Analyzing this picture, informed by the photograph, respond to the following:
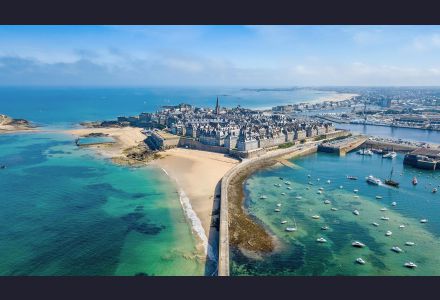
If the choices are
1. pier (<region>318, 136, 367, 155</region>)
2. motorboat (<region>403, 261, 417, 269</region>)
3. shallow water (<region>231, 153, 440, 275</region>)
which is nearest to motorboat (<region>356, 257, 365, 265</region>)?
shallow water (<region>231, 153, 440, 275</region>)

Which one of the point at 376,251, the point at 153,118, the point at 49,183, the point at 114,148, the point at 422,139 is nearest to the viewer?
the point at 376,251

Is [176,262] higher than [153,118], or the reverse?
[153,118]

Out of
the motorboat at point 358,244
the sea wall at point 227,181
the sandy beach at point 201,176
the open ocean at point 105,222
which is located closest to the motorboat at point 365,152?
the sea wall at point 227,181

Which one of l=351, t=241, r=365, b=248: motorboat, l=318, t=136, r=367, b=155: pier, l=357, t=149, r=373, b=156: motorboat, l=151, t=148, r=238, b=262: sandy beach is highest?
l=318, t=136, r=367, b=155: pier

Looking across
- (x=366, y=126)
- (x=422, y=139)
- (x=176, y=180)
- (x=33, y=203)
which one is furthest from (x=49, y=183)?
(x=366, y=126)

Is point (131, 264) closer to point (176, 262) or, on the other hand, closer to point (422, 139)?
point (176, 262)

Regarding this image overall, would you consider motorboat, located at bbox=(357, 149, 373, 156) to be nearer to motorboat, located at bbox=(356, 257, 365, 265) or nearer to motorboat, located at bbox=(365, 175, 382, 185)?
motorboat, located at bbox=(365, 175, 382, 185)

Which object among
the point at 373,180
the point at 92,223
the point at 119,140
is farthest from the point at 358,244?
the point at 119,140
